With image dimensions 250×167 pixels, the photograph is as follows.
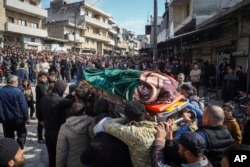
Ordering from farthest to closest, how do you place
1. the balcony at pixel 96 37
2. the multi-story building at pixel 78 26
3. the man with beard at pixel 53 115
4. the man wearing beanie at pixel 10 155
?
the balcony at pixel 96 37 → the multi-story building at pixel 78 26 → the man with beard at pixel 53 115 → the man wearing beanie at pixel 10 155

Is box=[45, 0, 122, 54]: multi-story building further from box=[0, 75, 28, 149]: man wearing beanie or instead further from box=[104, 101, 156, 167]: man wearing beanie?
box=[104, 101, 156, 167]: man wearing beanie

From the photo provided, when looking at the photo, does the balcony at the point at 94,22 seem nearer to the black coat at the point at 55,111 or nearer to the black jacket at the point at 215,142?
the black coat at the point at 55,111

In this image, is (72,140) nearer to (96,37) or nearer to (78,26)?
(78,26)

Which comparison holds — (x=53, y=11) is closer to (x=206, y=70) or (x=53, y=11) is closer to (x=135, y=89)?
(x=206, y=70)

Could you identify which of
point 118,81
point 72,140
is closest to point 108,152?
point 72,140

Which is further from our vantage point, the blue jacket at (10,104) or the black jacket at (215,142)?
the blue jacket at (10,104)

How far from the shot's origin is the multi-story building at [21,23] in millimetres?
31250

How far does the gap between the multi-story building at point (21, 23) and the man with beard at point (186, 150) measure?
2917 centimetres

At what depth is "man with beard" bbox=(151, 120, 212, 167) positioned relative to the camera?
2379 mm

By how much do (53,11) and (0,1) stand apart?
82.5 feet

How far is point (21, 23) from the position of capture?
116ft

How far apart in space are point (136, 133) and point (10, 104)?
10.6 ft

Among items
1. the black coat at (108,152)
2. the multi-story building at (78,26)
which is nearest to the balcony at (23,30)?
the multi-story building at (78,26)

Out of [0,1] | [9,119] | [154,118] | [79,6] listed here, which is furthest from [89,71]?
[79,6]
